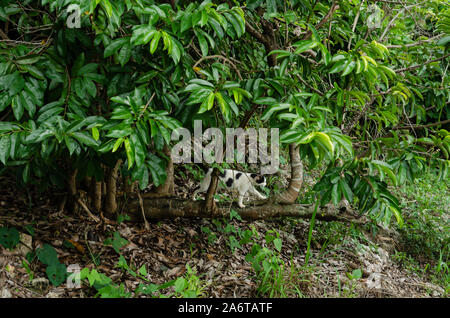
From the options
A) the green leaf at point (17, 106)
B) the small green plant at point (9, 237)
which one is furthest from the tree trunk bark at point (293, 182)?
the green leaf at point (17, 106)

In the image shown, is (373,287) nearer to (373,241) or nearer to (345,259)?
(345,259)

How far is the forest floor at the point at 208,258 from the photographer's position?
8.60 ft

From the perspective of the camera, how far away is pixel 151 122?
→ 1879 millimetres

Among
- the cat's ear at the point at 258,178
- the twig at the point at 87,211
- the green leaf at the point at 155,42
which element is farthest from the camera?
the cat's ear at the point at 258,178

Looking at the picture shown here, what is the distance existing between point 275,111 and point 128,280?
1555mm

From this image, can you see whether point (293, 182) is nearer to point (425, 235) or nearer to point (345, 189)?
point (345, 189)

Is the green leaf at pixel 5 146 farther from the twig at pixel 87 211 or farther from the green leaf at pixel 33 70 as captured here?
the twig at pixel 87 211

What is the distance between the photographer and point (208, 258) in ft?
10.3

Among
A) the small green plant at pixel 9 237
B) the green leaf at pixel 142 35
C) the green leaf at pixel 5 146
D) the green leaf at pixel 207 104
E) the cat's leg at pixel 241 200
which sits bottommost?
the cat's leg at pixel 241 200

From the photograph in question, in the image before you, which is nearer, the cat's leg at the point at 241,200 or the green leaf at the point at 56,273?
the green leaf at the point at 56,273

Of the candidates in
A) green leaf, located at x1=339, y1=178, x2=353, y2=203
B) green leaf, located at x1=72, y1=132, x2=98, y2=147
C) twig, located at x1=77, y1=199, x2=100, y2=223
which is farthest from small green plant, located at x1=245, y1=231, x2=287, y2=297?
green leaf, located at x1=72, y1=132, x2=98, y2=147

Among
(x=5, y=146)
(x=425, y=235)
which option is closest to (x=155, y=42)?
(x=5, y=146)

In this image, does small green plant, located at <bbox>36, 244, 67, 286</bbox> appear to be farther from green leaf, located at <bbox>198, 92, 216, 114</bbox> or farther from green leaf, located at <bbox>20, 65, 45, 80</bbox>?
green leaf, located at <bbox>198, 92, 216, 114</bbox>

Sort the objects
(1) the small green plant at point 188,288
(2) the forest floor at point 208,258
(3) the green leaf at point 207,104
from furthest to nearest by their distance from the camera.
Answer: (2) the forest floor at point 208,258
(1) the small green plant at point 188,288
(3) the green leaf at point 207,104
